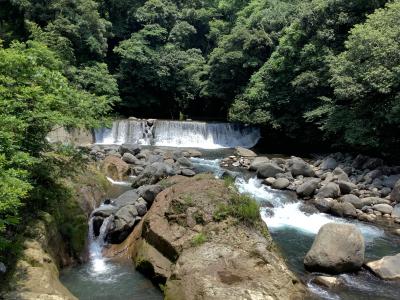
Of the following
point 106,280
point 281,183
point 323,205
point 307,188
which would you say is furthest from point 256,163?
point 106,280

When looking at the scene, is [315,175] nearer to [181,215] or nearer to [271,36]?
[181,215]

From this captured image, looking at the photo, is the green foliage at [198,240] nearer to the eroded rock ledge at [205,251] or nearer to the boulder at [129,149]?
the eroded rock ledge at [205,251]

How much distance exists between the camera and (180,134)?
2989cm

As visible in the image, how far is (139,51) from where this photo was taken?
1340 inches

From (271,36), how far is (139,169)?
17.6m

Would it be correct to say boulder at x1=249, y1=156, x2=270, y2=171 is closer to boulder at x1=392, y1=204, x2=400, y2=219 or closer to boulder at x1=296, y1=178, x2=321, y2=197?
boulder at x1=296, y1=178, x2=321, y2=197

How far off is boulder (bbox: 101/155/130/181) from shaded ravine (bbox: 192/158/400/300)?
4877mm

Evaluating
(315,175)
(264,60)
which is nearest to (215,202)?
(315,175)

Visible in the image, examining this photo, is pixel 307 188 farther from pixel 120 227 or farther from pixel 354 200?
pixel 120 227

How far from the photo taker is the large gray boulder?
10898 millimetres

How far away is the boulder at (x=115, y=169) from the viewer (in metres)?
18.9

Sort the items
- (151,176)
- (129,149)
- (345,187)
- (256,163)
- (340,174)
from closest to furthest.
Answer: (151,176) < (345,187) < (340,174) < (256,163) < (129,149)

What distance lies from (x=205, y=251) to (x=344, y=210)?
343 inches

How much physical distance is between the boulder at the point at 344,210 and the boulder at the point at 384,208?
1141 mm
